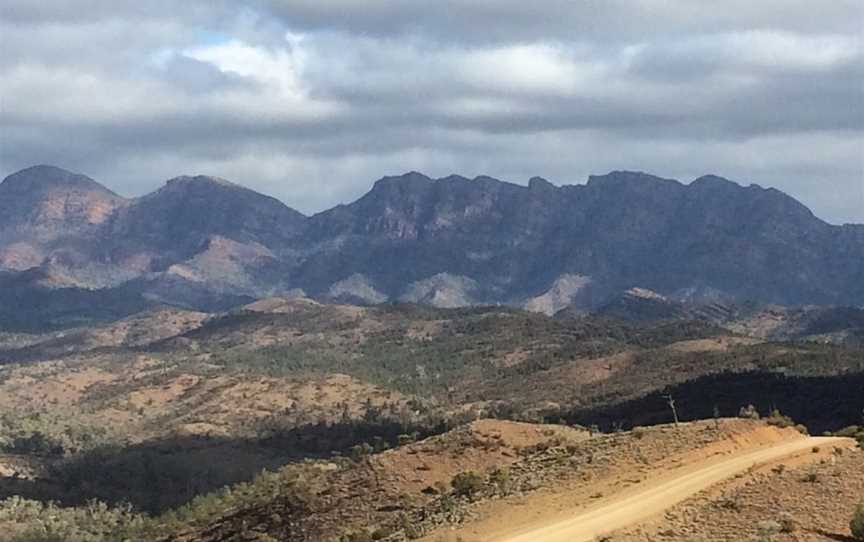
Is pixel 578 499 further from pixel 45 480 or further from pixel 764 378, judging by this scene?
pixel 764 378

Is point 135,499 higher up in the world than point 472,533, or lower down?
lower down

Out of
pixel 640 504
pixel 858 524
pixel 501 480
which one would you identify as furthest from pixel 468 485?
pixel 858 524

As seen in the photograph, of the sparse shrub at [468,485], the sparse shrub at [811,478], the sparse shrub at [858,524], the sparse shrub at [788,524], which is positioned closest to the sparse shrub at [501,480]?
the sparse shrub at [468,485]

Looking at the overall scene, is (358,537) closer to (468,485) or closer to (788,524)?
(468,485)

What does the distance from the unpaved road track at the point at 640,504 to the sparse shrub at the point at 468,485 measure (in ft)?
35.4

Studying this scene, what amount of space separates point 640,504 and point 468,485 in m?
14.3

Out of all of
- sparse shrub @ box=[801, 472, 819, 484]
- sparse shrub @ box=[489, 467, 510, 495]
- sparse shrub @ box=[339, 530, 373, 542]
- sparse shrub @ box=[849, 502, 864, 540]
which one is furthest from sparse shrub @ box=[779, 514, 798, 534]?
sparse shrub @ box=[339, 530, 373, 542]

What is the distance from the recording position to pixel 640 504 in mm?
44688

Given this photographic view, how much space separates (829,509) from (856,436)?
15.1 metres

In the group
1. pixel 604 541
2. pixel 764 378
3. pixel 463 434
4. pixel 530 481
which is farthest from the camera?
pixel 764 378

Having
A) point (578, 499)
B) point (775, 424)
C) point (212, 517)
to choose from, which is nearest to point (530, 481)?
point (578, 499)

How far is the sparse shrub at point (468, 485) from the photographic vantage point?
56219 mm

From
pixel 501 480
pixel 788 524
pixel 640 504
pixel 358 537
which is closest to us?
pixel 788 524

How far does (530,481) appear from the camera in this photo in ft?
179
